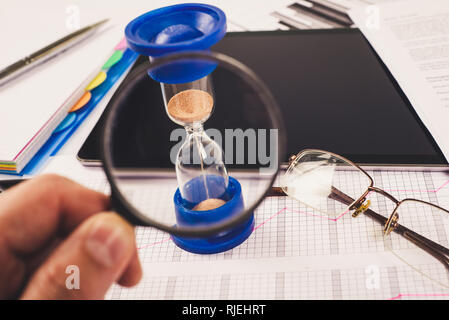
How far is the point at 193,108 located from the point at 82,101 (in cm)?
54

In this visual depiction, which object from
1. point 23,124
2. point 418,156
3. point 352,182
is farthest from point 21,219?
point 418,156

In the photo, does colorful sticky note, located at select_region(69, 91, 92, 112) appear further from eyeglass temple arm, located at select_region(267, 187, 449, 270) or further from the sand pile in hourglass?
eyeglass temple arm, located at select_region(267, 187, 449, 270)

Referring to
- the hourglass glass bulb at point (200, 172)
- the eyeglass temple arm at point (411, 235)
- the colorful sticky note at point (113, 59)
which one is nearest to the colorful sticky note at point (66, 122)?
the colorful sticky note at point (113, 59)

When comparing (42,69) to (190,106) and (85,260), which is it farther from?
(85,260)

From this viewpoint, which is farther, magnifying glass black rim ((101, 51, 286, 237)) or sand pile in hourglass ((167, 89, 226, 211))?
sand pile in hourglass ((167, 89, 226, 211))

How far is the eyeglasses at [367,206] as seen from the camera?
0.66m

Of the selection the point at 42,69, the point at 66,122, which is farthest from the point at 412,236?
the point at 42,69

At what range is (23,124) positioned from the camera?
3.16 feet

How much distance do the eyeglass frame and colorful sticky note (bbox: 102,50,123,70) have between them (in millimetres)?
678

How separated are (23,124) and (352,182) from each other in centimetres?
81

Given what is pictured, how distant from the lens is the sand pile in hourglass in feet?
2.12

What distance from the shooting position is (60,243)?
1.83ft

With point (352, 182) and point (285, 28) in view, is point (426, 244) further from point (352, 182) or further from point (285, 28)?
point (285, 28)

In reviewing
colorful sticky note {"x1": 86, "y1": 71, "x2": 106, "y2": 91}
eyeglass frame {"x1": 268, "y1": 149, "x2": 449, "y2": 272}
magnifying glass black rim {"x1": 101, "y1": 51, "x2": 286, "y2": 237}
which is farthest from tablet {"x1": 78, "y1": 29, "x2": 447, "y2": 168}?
magnifying glass black rim {"x1": 101, "y1": 51, "x2": 286, "y2": 237}
